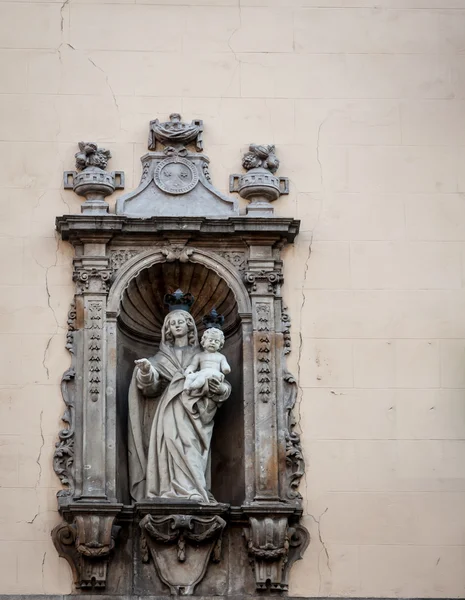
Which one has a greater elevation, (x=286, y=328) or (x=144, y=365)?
(x=286, y=328)

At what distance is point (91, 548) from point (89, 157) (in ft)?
9.78

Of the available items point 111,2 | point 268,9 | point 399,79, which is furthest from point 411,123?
point 111,2

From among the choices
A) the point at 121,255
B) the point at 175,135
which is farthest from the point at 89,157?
the point at 121,255

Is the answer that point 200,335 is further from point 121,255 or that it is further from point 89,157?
point 89,157

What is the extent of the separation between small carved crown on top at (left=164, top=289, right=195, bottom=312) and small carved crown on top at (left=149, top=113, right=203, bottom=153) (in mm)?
1132

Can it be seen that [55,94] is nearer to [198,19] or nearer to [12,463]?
[198,19]

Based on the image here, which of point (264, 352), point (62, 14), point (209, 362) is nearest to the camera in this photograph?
point (209, 362)

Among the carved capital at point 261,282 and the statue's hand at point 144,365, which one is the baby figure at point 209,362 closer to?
the statue's hand at point 144,365

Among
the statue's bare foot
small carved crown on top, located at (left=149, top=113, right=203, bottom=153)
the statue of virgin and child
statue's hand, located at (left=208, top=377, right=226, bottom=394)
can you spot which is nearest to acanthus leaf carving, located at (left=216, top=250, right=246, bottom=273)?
the statue of virgin and child

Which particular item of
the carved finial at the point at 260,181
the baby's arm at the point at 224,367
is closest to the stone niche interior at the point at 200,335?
the baby's arm at the point at 224,367

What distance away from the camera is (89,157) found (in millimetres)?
15023

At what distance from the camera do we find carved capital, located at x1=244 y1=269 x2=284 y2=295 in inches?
579

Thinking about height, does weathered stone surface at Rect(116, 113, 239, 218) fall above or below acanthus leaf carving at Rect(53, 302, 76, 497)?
above

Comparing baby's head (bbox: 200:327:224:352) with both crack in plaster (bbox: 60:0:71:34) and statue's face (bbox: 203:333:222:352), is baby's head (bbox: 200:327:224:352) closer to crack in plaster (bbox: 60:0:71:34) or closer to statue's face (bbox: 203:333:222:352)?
statue's face (bbox: 203:333:222:352)
